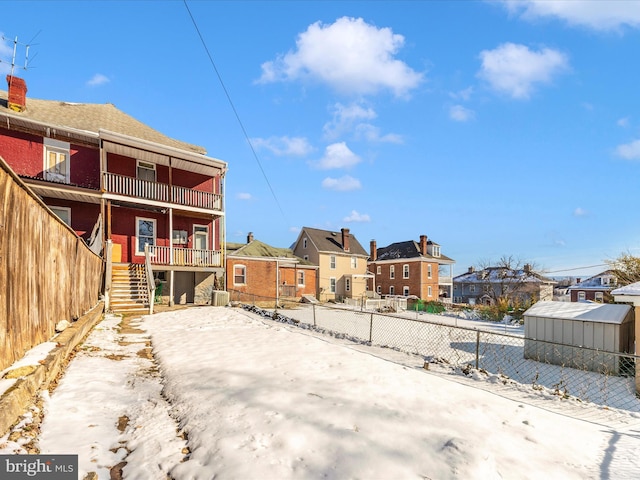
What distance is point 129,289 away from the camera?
48.8ft

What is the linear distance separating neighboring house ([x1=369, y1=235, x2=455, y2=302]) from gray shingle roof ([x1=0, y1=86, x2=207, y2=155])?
29.9m

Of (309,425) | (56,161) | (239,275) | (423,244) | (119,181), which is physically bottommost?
(239,275)

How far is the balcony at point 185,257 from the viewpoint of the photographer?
17.7m

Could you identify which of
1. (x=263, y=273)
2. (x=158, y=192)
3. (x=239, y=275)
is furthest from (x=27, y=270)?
(x=263, y=273)

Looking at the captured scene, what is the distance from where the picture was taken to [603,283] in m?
49.4

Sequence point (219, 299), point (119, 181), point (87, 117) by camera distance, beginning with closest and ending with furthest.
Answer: point (119, 181)
point (219, 299)
point (87, 117)

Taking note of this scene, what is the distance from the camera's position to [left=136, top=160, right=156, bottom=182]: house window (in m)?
19.2

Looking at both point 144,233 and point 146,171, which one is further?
point 146,171

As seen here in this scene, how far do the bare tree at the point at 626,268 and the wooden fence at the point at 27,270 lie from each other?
26.0m

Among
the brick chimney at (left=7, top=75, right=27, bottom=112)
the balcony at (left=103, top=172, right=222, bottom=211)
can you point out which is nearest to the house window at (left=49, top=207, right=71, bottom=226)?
the balcony at (left=103, top=172, right=222, bottom=211)

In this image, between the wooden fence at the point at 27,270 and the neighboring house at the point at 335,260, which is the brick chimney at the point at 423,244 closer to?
the neighboring house at the point at 335,260

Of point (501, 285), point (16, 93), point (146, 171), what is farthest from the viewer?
point (501, 285)

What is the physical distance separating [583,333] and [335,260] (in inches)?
1164

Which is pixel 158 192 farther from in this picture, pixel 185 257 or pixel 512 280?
pixel 512 280
